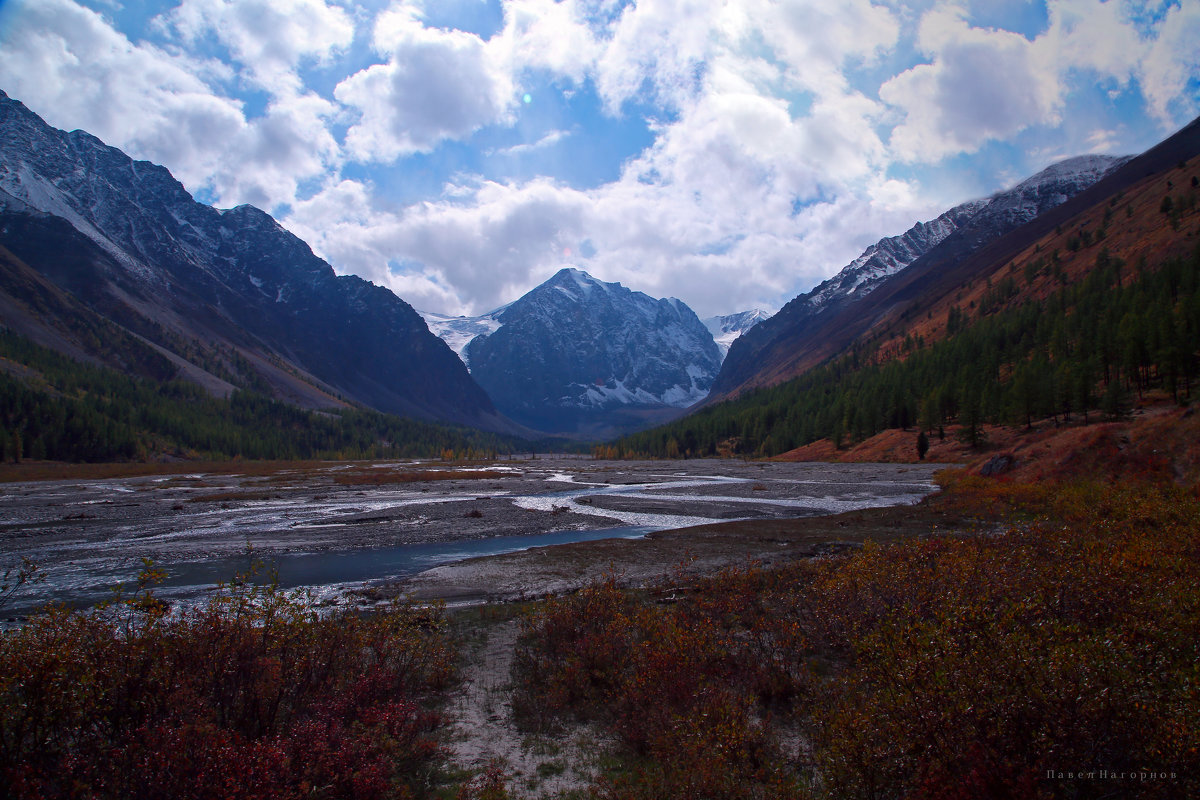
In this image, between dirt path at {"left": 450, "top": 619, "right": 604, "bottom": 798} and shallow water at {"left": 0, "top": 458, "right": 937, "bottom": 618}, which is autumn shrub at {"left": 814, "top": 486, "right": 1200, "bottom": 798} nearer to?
dirt path at {"left": 450, "top": 619, "right": 604, "bottom": 798}

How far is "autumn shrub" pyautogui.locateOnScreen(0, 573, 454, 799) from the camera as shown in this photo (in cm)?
610

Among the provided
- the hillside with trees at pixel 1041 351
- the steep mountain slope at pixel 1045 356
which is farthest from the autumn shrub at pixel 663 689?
the hillside with trees at pixel 1041 351

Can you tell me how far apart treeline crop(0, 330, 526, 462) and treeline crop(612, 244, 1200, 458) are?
138551 mm

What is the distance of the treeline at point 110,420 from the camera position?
115625mm

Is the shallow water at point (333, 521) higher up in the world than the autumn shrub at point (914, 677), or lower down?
lower down

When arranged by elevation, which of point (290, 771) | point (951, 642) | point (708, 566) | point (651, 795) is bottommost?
point (708, 566)

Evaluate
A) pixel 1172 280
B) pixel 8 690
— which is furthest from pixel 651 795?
pixel 1172 280

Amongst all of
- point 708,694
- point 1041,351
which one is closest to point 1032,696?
point 708,694

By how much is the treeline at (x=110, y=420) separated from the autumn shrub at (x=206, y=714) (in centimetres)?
14263

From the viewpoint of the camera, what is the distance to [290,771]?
6.88m

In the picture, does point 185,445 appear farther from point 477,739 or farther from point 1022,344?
point 1022,344

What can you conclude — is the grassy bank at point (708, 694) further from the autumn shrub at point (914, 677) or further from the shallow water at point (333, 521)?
the shallow water at point (333, 521)

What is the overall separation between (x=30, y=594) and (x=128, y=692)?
21032 mm

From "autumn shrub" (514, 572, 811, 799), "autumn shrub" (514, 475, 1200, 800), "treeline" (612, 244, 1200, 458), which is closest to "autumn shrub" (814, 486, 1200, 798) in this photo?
"autumn shrub" (514, 475, 1200, 800)
